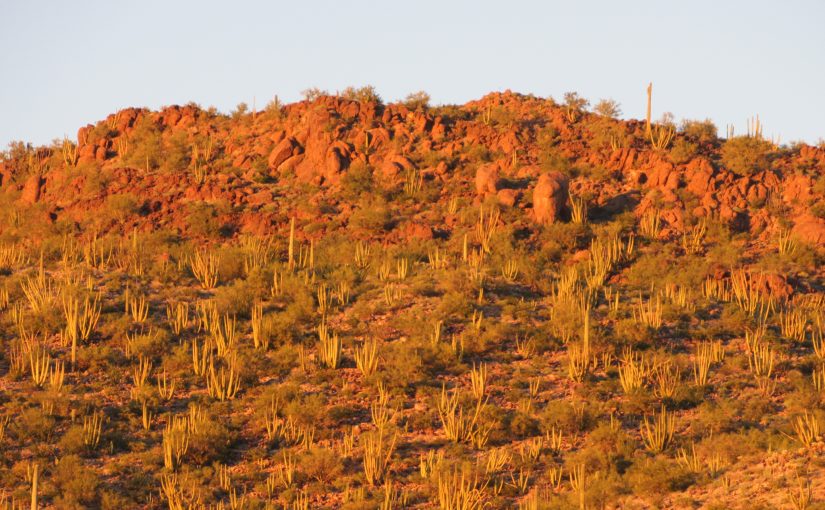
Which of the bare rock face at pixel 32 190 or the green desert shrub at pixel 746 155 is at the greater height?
the green desert shrub at pixel 746 155

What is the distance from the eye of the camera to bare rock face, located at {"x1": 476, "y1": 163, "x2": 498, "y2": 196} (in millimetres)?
31625

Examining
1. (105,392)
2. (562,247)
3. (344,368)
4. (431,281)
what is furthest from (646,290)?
(105,392)

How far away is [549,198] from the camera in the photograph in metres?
30.2

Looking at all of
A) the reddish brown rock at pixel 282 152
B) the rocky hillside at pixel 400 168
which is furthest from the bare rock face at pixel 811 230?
the reddish brown rock at pixel 282 152

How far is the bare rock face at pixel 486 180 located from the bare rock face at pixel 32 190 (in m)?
13.6

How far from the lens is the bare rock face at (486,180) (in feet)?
104

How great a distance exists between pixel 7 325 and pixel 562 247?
13.6m

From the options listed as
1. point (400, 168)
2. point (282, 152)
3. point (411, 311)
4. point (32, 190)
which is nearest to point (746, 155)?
point (400, 168)

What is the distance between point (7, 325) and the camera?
25797mm

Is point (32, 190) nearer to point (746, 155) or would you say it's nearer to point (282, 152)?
point (282, 152)

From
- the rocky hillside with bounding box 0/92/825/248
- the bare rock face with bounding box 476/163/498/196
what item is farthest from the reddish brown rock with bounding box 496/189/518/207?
the bare rock face with bounding box 476/163/498/196

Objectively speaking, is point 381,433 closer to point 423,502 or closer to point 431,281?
point 423,502

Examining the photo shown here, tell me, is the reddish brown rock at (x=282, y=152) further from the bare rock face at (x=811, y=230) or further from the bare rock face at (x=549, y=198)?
the bare rock face at (x=811, y=230)

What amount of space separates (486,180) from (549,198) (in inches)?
88.8
